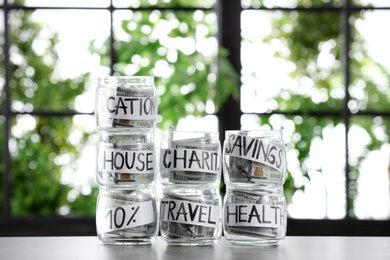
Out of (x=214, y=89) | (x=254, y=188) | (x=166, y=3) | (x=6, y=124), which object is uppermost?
(x=166, y=3)

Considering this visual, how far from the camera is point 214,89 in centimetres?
345

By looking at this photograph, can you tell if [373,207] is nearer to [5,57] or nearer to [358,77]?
[358,77]

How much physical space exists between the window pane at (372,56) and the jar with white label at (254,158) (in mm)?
2331

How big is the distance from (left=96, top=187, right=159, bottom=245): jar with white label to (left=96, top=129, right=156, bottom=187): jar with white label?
Result: 0.07 feet

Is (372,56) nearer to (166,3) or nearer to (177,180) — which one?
(166,3)

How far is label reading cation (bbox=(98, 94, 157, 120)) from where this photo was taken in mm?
1539

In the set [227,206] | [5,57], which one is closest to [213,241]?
[227,206]

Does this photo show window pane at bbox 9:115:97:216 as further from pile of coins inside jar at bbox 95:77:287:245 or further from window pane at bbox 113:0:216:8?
pile of coins inside jar at bbox 95:77:287:245

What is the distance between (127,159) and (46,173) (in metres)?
2.40

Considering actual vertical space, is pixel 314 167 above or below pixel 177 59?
below

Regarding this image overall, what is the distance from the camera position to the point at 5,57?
11.5 feet

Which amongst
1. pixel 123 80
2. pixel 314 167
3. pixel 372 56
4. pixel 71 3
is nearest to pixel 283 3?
pixel 372 56

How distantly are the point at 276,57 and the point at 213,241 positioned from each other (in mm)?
2374

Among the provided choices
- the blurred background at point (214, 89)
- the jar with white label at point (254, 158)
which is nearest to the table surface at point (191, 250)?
the jar with white label at point (254, 158)
